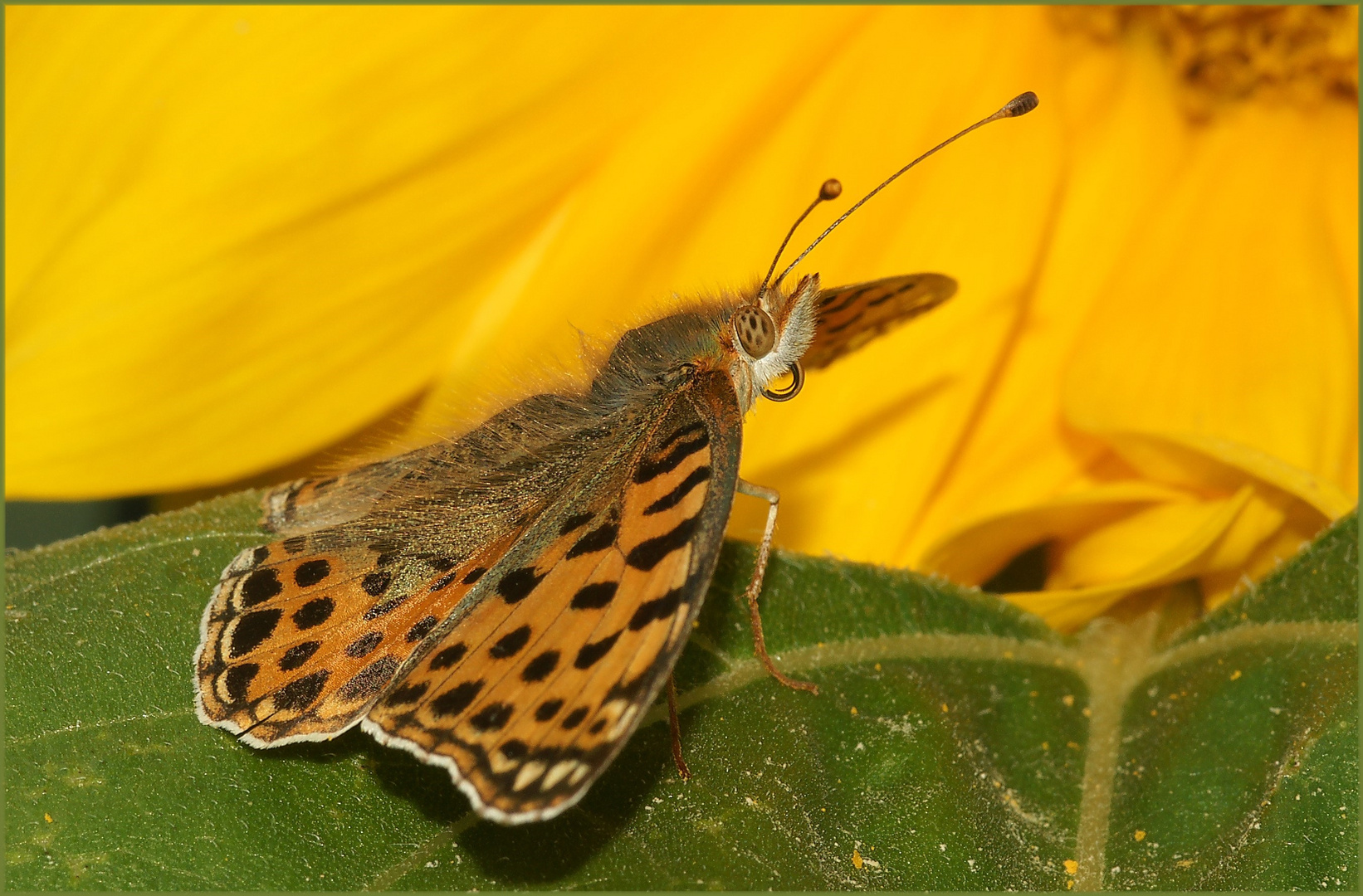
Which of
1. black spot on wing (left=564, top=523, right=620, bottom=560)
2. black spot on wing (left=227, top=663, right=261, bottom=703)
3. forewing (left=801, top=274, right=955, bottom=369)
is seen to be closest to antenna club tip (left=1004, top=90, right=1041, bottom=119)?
forewing (left=801, top=274, right=955, bottom=369)

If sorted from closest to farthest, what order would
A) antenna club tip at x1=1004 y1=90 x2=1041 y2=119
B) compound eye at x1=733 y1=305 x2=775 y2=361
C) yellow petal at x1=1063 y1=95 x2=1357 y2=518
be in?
compound eye at x1=733 y1=305 x2=775 y2=361
antenna club tip at x1=1004 y1=90 x2=1041 y2=119
yellow petal at x1=1063 y1=95 x2=1357 y2=518

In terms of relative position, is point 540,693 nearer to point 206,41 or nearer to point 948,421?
point 948,421

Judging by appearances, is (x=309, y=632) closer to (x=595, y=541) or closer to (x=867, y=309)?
(x=595, y=541)

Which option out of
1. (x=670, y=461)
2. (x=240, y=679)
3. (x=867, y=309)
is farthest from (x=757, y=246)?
(x=240, y=679)

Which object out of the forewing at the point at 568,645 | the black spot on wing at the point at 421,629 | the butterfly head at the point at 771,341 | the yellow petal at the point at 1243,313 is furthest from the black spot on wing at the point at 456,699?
the yellow petal at the point at 1243,313

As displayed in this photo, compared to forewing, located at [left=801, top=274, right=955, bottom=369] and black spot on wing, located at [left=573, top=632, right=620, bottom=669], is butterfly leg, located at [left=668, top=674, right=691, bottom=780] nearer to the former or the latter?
black spot on wing, located at [left=573, top=632, right=620, bottom=669]
